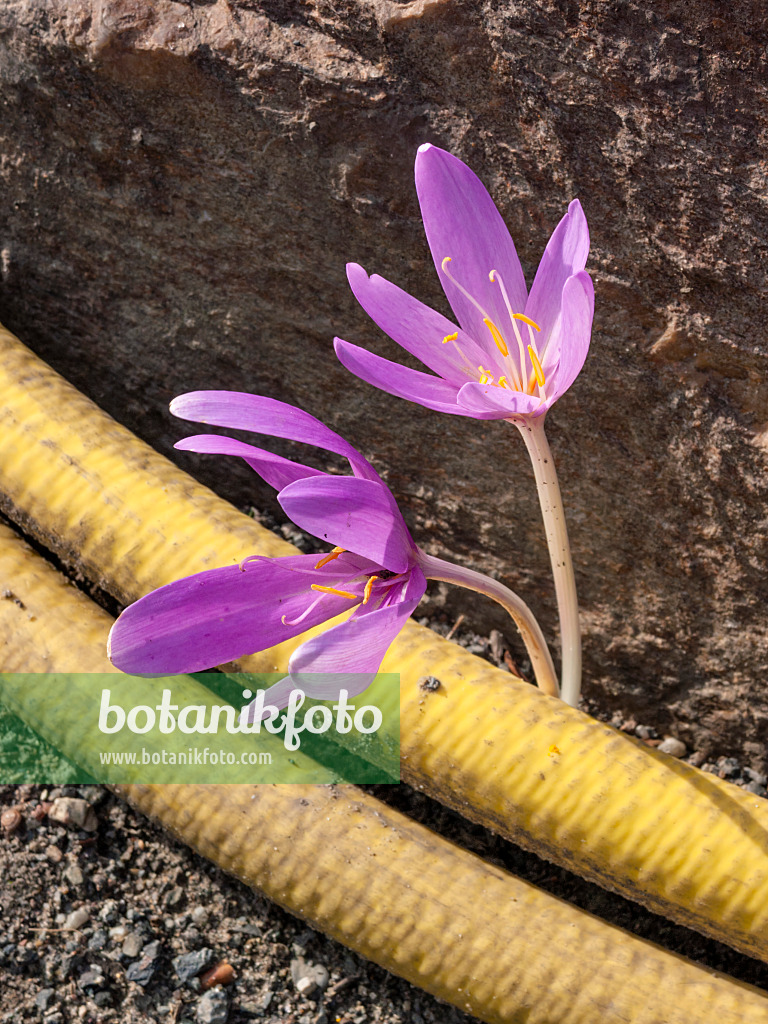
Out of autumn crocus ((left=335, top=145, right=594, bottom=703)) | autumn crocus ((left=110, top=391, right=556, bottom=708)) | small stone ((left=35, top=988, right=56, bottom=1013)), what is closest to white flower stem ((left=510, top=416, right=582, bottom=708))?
autumn crocus ((left=335, top=145, right=594, bottom=703))

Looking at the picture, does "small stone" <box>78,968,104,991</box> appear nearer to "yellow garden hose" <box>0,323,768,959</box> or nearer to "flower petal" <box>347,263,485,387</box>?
"yellow garden hose" <box>0,323,768,959</box>

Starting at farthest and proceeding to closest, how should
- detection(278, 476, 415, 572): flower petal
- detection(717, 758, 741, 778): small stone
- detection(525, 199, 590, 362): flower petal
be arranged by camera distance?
detection(717, 758, 741, 778): small stone
detection(525, 199, 590, 362): flower petal
detection(278, 476, 415, 572): flower petal

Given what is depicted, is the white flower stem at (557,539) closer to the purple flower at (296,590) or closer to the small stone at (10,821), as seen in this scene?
the purple flower at (296,590)

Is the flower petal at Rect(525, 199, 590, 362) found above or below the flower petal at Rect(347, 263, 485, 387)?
above

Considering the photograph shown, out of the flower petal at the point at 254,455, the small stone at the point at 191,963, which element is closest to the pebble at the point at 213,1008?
the small stone at the point at 191,963

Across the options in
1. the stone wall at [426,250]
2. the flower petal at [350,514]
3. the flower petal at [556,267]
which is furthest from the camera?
the stone wall at [426,250]

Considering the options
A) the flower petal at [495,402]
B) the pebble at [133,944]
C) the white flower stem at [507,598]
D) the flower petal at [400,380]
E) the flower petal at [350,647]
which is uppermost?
the flower petal at [495,402]

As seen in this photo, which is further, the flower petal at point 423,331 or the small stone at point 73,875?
the small stone at point 73,875

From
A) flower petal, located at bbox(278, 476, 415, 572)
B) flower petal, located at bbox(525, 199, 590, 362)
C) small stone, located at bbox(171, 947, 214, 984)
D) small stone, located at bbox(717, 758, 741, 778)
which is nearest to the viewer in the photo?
flower petal, located at bbox(278, 476, 415, 572)
